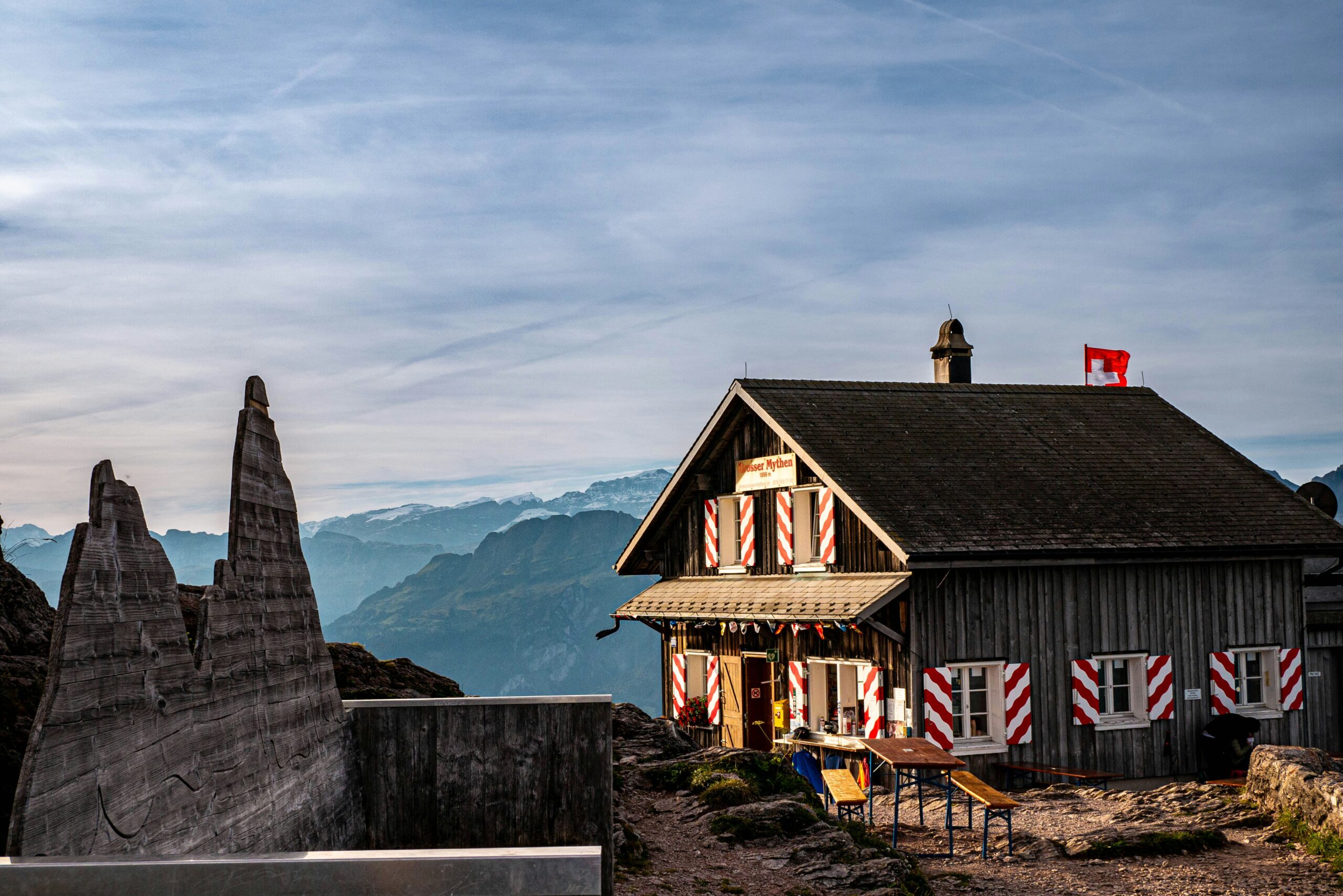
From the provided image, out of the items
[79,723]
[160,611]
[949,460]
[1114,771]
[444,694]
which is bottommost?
[1114,771]

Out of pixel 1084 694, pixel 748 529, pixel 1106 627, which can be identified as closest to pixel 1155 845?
pixel 1084 694

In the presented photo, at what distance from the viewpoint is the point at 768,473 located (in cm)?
2073

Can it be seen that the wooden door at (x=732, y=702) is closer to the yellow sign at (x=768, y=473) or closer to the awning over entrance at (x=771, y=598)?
the awning over entrance at (x=771, y=598)

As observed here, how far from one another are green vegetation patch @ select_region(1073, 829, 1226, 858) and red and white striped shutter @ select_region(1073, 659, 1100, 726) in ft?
16.2

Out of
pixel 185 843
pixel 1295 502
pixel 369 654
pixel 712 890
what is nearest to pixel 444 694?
pixel 369 654

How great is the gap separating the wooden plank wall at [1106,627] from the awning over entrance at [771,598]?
2.68 feet

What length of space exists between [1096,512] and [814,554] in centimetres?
436

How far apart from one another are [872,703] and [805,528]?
10.6ft

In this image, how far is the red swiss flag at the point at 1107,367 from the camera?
24.8m

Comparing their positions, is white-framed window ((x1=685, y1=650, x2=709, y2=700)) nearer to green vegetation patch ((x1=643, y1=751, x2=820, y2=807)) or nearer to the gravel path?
the gravel path

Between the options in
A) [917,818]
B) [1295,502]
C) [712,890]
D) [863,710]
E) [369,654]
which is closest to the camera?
[712,890]

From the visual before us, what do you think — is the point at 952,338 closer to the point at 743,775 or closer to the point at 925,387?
the point at 925,387

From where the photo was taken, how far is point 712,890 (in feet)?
31.7

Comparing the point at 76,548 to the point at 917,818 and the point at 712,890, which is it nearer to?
the point at 712,890
